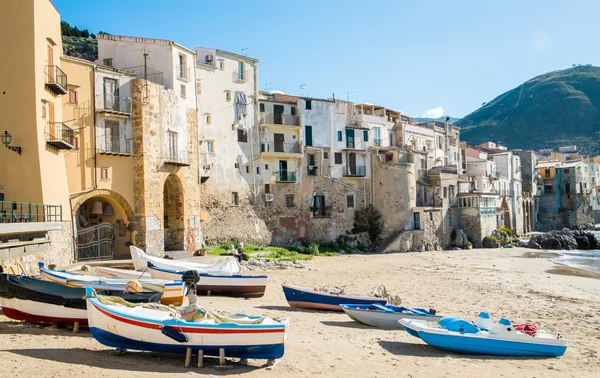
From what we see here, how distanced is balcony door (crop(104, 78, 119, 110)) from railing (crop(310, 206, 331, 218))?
19.7 m

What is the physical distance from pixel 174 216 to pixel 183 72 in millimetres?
9405

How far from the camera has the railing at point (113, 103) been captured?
28.5 m

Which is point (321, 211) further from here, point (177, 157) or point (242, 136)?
point (177, 157)

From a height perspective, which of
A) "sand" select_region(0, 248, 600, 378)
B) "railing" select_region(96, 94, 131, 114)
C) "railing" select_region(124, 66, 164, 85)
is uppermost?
"railing" select_region(124, 66, 164, 85)

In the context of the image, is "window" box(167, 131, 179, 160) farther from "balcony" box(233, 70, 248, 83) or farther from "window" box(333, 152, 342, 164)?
"window" box(333, 152, 342, 164)

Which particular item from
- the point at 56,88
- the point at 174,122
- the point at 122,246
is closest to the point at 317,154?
the point at 174,122

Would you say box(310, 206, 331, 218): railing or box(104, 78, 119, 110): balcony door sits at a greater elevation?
box(104, 78, 119, 110): balcony door

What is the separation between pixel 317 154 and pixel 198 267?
24.9 metres

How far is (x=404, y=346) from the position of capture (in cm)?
1416

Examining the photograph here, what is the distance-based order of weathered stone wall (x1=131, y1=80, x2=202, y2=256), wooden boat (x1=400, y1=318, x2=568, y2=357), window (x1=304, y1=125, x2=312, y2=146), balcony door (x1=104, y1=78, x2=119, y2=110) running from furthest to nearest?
window (x1=304, y1=125, x2=312, y2=146) → weathered stone wall (x1=131, y1=80, x2=202, y2=256) → balcony door (x1=104, y1=78, x2=119, y2=110) → wooden boat (x1=400, y1=318, x2=568, y2=357)

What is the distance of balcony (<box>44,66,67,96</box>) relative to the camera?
23578mm

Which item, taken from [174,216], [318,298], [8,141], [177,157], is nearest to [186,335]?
[318,298]

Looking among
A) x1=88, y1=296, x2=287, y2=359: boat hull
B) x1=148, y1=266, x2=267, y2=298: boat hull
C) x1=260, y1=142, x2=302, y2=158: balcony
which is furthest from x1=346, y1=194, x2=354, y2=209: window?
x1=88, y1=296, x2=287, y2=359: boat hull

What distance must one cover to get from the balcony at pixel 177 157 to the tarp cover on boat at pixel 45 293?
18292 mm
